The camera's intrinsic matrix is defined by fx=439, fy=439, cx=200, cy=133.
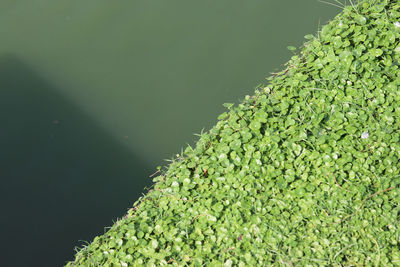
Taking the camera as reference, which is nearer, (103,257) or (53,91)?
(103,257)

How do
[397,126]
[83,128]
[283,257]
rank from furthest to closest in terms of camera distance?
[83,128] → [397,126] → [283,257]

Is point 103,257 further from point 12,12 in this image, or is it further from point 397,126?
point 12,12

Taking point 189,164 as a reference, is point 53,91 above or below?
above

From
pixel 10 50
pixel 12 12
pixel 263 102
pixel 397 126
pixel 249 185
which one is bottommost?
pixel 249 185

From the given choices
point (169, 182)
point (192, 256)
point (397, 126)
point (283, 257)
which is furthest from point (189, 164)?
point (397, 126)

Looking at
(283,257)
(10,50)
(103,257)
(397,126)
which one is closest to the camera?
(283,257)

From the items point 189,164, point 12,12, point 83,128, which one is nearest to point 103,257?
point 189,164

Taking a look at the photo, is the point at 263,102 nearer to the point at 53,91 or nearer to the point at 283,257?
the point at 283,257
